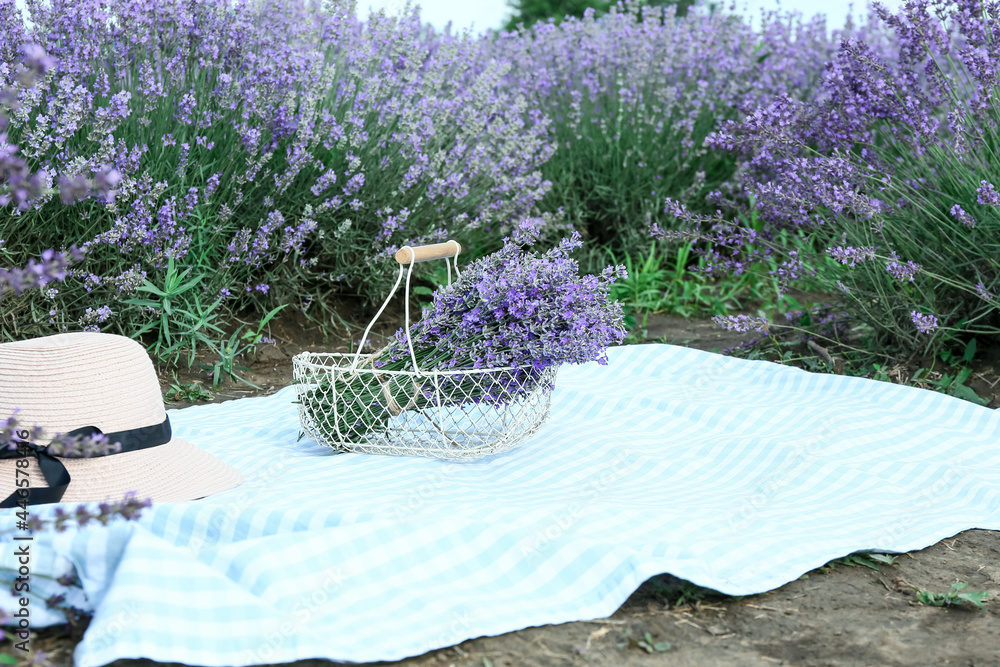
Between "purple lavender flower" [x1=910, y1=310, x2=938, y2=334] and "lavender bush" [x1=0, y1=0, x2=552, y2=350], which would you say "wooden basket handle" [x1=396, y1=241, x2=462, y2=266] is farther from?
"purple lavender flower" [x1=910, y1=310, x2=938, y2=334]

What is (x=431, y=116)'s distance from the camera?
4.04 m

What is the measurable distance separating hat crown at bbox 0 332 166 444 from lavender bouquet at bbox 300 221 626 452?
0.50 m

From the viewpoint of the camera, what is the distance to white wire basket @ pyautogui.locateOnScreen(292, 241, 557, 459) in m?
2.22

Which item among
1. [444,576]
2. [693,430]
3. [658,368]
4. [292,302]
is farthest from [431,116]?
[444,576]

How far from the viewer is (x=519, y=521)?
1.76m

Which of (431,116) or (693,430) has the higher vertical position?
(431,116)

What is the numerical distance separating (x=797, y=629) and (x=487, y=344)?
0.92 meters

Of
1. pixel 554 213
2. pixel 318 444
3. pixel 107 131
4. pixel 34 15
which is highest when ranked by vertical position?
pixel 34 15

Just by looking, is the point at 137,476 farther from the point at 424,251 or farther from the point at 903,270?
the point at 903,270

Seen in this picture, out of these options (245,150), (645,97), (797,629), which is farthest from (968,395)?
(245,150)

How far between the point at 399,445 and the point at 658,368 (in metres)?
1.32

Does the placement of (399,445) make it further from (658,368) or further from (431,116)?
(431,116)

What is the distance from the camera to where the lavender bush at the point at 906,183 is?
313cm

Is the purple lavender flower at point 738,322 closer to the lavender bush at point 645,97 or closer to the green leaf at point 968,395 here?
the green leaf at point 968,395
